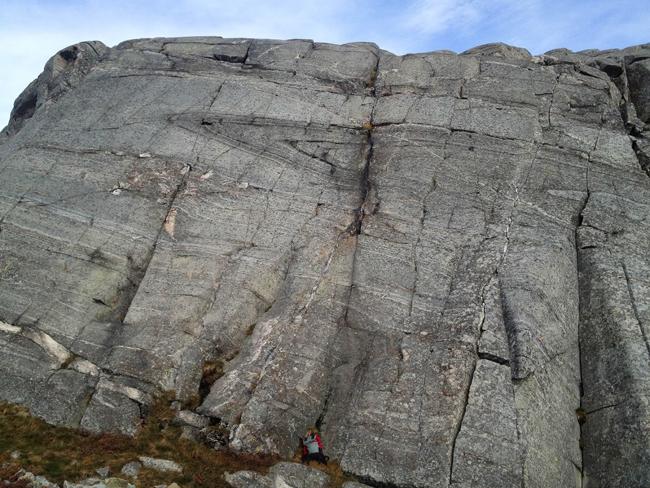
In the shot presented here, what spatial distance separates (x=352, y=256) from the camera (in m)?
18.9

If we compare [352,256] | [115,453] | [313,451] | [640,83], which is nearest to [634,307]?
[352,256]

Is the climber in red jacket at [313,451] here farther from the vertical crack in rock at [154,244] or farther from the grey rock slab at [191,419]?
the vertical crack in rock at [154,244]

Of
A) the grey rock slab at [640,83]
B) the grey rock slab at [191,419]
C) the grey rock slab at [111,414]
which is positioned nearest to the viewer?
the grey rock slab at [111,414]

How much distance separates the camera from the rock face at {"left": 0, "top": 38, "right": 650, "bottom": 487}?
1488 cm

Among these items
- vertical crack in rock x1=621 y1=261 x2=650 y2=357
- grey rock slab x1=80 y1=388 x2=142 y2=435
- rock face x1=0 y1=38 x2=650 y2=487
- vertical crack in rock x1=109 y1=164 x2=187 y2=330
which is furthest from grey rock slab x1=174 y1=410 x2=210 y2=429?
vertical crack in rock x1=621 y1=261 x2=650 y2=357

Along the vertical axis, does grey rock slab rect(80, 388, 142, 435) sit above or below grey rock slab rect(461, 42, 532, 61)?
below

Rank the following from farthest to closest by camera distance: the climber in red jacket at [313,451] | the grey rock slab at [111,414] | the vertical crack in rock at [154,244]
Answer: the vertical crack in rock at [154,244] < the grey rock slab at [111,414] < the climber in red jacket at [313,451]

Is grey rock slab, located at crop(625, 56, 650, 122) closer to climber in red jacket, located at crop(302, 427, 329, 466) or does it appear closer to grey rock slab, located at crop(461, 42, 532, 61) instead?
grey rock slab, located at crop(461, 42, 532, 61)

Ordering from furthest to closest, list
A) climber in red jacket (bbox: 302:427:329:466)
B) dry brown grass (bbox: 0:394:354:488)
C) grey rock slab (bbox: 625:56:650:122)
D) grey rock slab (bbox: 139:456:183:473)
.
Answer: grey rock slab (bbox: 625:56:650:122)
climber in red jacket (bbox: 302:427:329:466)
grey rock slab (bbox: 139:456:183:473)
dry brown grass (bbox: 0:394:354:488)

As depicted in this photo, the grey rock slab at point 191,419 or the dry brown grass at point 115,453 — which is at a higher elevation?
the grey rock slab at point 191,419

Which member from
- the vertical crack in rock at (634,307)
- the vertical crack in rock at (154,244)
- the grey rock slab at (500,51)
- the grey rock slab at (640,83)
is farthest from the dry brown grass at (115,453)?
the grey rock slab at (640,83)

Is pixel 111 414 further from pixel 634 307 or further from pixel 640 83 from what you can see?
pixel 640 83

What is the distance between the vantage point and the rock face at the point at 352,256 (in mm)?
14875

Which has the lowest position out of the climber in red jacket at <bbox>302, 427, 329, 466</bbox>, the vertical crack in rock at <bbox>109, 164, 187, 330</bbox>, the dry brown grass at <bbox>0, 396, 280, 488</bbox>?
the dry brown grass at <bbox>0, 396, 280, 488</bbox>
